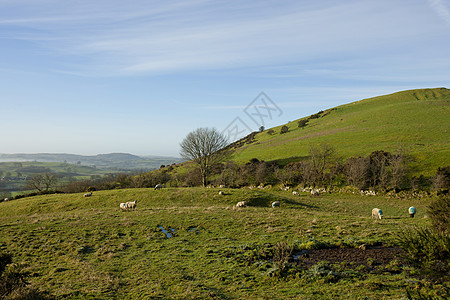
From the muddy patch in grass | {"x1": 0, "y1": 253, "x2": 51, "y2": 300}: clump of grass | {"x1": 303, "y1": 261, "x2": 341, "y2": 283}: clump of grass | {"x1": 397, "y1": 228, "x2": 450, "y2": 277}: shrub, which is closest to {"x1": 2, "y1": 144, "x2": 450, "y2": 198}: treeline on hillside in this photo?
the muddy patch in grass

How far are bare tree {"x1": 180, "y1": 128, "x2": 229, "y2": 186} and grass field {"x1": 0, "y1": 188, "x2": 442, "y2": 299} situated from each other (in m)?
24.7

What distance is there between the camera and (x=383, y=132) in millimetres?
75125

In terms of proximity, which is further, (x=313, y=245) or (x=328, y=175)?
(x=328, y=175)

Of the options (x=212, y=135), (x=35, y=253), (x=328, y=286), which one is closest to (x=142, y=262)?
(x=35, y=253)

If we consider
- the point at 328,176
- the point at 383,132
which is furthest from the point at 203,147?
the point at 383,132

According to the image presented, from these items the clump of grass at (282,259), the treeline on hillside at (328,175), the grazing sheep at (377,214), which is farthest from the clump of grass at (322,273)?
the treeline on hillside at (328,175)

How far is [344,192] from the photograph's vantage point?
48.1 m

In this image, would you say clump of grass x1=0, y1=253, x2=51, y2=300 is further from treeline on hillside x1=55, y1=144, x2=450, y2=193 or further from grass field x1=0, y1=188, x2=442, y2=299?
treeline on hillside x1=55, y1=144, x2=450, y2=193

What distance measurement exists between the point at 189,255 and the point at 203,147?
37.1 metres

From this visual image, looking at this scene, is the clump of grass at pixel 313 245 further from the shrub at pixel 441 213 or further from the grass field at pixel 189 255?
the shrub at pixel 441 213

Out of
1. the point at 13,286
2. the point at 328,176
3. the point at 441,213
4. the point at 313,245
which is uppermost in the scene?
the point at 441,213

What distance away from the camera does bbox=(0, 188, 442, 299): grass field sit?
9.41 metres

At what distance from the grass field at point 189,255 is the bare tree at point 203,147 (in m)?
24.7

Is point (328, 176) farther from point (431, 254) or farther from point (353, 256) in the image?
point (431, 254)
